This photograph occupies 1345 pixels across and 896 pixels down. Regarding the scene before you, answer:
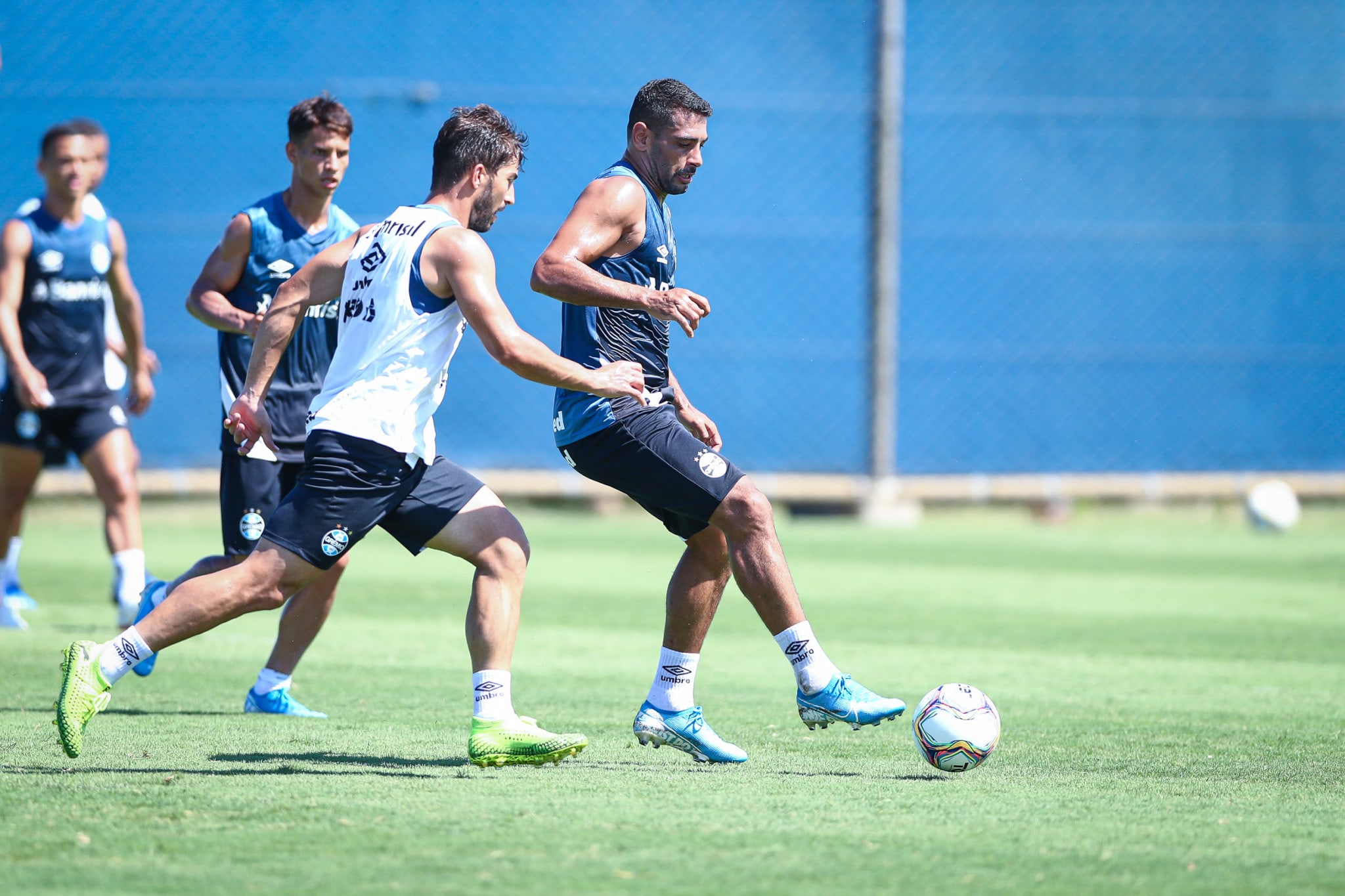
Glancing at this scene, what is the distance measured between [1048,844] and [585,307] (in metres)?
2.58

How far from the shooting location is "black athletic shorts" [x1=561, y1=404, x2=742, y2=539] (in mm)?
5512

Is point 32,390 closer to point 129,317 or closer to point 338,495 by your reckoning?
point 129,317

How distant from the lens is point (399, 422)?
5.16 metres

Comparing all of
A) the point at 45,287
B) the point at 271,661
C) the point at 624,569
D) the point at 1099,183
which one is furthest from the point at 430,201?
the point at 1099,183

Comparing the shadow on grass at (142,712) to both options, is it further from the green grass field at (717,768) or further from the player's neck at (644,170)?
the player's neck at (644,170)

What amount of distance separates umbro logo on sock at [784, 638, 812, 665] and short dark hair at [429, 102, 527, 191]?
1876 millimetres

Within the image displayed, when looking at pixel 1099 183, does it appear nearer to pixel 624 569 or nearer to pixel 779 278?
pixel 779 278

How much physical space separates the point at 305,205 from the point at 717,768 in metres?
3.18

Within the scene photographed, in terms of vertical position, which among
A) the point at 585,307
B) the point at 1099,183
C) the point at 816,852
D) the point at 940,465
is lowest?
the point at 816,852

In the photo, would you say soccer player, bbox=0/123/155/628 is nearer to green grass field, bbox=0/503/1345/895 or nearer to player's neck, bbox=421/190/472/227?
green grass field, bbox=0/503/1345/895

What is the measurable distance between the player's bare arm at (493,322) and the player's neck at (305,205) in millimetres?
2075

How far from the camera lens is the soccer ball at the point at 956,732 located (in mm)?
5191

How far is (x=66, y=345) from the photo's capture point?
31.7 feet

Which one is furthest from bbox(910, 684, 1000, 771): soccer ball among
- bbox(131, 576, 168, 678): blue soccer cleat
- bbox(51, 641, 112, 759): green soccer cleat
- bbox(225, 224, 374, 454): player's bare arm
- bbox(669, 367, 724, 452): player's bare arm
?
bbox(131, 576, 168, 678): blue soccer cleat
